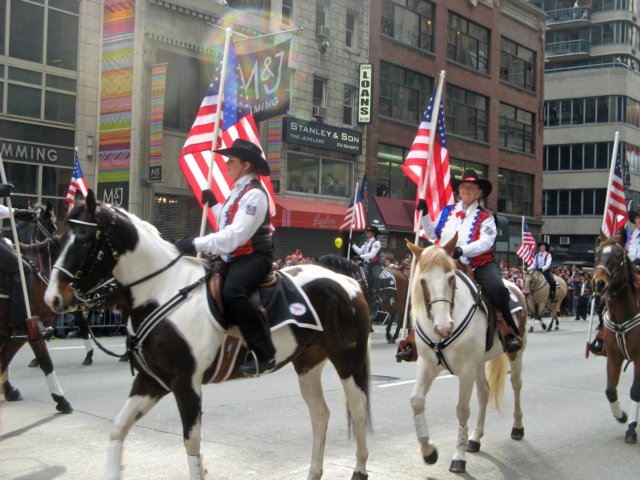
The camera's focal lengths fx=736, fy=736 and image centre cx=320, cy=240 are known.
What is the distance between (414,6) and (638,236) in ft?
97.3

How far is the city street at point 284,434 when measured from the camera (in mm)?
6695

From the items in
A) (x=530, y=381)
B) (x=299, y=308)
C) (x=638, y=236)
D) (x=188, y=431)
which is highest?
(x=638, y=236)

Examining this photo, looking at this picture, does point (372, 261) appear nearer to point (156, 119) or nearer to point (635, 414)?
point (156, 119)

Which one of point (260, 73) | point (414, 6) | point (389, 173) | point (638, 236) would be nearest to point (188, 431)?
point (638, 236)

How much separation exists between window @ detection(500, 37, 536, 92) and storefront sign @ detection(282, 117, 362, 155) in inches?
655

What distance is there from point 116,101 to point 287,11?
9.19 m

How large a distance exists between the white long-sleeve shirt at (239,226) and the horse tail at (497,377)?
4.06 metres

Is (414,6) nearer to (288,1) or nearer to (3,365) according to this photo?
(288,1)

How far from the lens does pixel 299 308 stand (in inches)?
237

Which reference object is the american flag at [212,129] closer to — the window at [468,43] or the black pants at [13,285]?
the black pants at [13,285]

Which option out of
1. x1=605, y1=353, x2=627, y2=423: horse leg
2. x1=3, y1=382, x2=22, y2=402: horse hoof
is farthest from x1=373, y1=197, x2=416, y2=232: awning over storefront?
x1=3, y1=382, x2=22, y2=402: horse hoof

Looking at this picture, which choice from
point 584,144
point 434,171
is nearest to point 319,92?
point 434,171

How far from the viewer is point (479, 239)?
7750mm

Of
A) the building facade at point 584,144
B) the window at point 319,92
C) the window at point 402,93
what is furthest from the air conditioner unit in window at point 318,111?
the building facade at point 584,144
